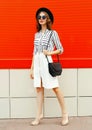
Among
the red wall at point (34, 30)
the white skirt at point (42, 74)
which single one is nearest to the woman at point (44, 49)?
the white skirt at point (42, 74)

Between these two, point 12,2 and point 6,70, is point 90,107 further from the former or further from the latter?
point 12,2

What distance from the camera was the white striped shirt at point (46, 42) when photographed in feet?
18.7

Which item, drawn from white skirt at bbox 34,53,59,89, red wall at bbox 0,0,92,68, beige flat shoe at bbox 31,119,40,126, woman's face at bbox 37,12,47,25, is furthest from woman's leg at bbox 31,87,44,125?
woman's face at bbox 37,12,47,25

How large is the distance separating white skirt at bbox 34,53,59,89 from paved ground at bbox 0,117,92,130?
65 cm

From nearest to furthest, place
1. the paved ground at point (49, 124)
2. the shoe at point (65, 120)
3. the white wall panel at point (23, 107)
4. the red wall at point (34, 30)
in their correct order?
the paved ground at point (49, 124) < the shoe at point (65, 120) < the red wall at point (34, 30) < the white wall panel at point (23, 107)

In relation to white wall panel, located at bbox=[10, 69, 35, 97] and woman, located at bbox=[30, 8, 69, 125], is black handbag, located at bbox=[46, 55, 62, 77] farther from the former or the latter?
white wall panel, located at bbox=[10, 69, 35, 97]

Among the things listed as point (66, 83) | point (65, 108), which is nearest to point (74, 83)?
point (66, 83)

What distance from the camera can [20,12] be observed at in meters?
6.18

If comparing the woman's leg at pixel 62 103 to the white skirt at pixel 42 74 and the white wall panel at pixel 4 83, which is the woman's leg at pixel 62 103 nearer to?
the white skirt at pixel 42 74

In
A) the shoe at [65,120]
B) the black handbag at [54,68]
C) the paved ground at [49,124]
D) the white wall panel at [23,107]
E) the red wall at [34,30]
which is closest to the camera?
the black handbag at [54,68]

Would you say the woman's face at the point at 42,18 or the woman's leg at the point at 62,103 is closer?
the woman's face at the point at 42,18

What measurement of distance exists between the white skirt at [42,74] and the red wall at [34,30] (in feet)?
1.61

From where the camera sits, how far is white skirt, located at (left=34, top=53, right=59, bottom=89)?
224 inches

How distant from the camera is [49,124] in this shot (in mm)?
6039
